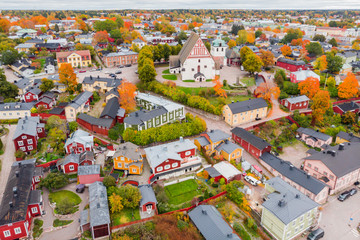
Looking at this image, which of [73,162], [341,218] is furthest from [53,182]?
[341,218]

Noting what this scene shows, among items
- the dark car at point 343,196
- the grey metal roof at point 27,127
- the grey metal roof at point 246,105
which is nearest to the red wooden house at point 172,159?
the grey metal roof at point 246,105

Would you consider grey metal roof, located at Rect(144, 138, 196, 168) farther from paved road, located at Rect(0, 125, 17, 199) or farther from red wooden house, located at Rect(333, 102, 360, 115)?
red wooden house, located at Rect(333, 102, 360, 115)

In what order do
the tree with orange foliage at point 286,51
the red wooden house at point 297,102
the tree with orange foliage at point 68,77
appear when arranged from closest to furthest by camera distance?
the red wooden house at point 297,102 < the tree with orange foliage at point 68,77 < the tree with orange foliage at point 286,51

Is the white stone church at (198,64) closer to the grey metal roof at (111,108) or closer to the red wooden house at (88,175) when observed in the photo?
the grey metal roof at (111,108)

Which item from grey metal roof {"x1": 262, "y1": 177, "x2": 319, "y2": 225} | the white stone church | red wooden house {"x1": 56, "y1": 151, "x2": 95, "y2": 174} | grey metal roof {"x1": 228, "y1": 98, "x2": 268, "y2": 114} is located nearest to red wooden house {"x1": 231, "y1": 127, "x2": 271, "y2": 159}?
grey metal roof {"x1": 228, "y1": 98, "x2": 268, "y2": 114}

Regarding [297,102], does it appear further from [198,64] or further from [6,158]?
[6,158]

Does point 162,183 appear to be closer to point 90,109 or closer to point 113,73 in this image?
point 90,109
